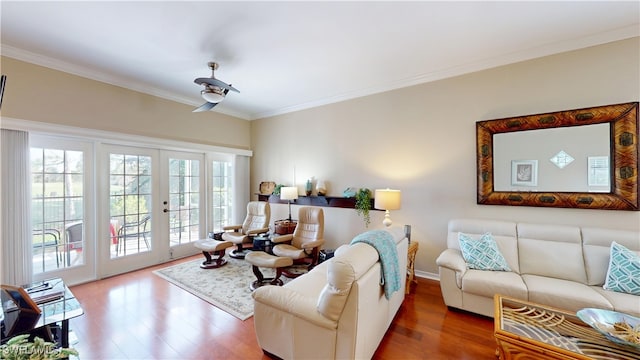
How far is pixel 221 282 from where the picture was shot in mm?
3406

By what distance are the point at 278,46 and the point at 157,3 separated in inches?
45.9

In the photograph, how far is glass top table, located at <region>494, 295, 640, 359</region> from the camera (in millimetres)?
1479

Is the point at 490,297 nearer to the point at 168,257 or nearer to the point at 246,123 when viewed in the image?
the point at 168,257

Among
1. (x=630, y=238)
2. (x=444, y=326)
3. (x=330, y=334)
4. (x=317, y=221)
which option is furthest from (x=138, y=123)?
(x=630, y=238)

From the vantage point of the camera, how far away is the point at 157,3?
2.16 metres

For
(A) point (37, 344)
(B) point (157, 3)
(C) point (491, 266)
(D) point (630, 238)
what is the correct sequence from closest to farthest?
(A) point (37, 344)
(B) point (157, 3)
(D) point (630, 238)
(C) point (491, 266)

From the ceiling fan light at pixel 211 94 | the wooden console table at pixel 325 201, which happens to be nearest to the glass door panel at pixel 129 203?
the ceiling fan light at pixel 211 94

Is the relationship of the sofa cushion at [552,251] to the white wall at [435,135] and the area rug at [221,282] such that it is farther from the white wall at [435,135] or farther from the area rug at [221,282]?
the area rug at [221,282]

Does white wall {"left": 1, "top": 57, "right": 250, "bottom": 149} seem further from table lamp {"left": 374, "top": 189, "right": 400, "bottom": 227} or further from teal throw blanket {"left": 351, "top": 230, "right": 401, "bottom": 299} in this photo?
teal throw blanket {"left": 351, "top": 230, "right": 401, "bottom": 299}

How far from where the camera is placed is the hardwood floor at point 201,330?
81.1 inches

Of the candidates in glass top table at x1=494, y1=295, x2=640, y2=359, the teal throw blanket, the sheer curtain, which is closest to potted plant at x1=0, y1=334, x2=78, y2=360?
the teal throw blanket

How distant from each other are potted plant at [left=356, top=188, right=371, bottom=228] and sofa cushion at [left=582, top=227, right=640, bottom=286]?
2437 millimetres

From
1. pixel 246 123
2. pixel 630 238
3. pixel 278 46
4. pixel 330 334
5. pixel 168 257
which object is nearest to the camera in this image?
pixel 330 334

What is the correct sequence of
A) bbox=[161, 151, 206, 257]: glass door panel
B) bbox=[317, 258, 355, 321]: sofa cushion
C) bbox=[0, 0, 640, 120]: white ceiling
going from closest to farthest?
1. bbox=[317, 258, 355, 321]: sofa cushion
2. bbox=[0, 0, 640, 120]: white ceiling
3. bbox=[161, 151, 206, 257]: glass door panel
